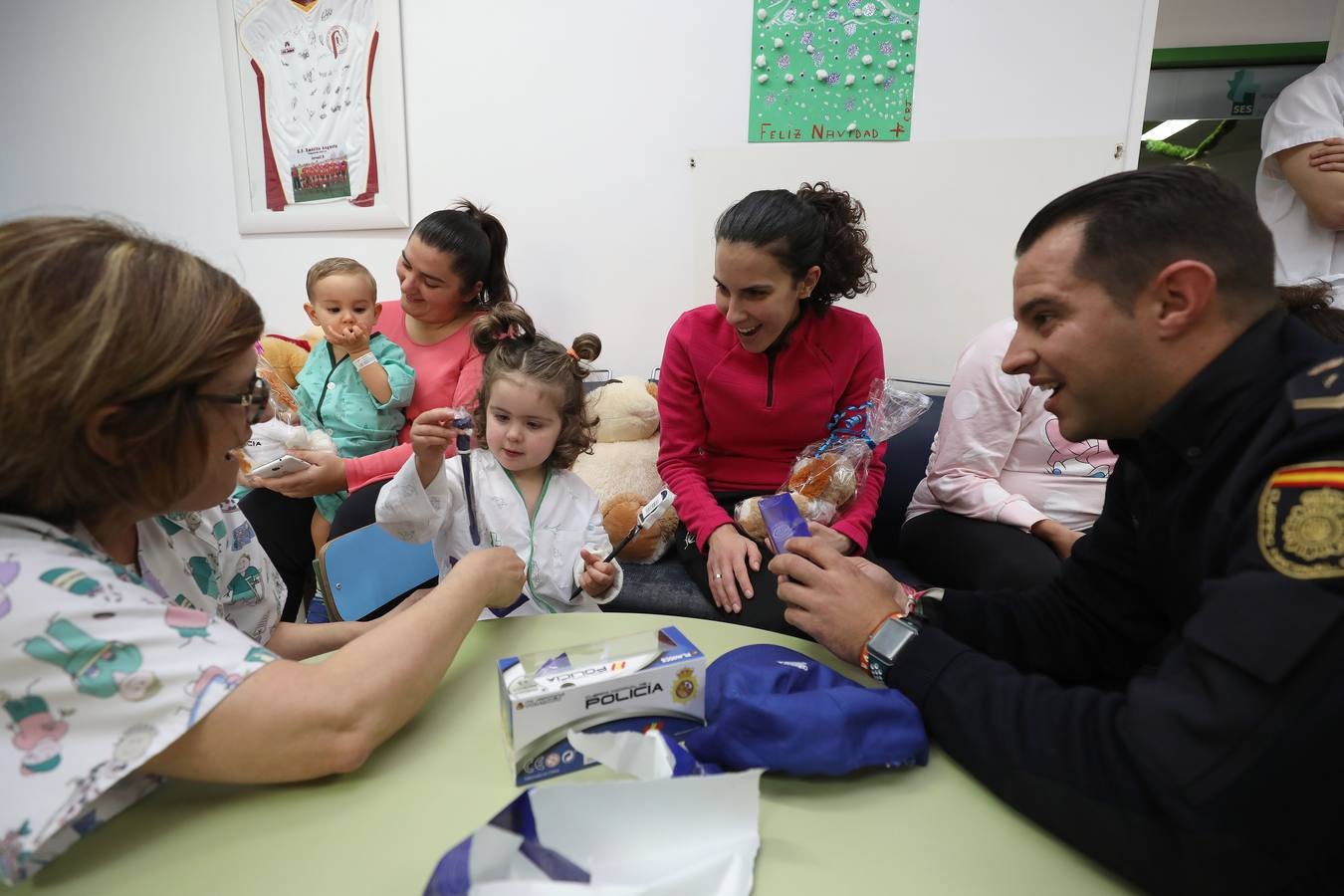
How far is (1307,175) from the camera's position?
7.07 ft

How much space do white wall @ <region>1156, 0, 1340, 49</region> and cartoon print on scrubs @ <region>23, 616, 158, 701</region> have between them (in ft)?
15.1

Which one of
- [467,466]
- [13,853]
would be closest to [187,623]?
[13,853]

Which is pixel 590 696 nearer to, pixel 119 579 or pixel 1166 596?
pixel 119 579

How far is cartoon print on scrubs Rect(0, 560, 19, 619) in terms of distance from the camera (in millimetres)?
579

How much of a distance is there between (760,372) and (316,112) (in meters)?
2.32

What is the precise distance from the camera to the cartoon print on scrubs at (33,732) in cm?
59

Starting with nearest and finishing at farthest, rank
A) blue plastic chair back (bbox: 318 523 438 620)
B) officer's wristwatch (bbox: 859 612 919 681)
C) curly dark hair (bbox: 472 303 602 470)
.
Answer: officer's wristwatch (bbox: 859 612 919 681)
blue plastic chair back (bbox: 318 523 438 620)
curly dark hair (bbox: 472 303 602 470)

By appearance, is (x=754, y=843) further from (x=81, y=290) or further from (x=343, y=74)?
(x=343, y=74)

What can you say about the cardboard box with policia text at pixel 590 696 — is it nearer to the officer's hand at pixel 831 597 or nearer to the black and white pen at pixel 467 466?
the officer's hand at pixel 831 597

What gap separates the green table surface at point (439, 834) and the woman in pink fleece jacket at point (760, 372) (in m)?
0.93

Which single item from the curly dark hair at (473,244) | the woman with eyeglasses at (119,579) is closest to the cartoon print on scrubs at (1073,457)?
the woman with eyeglasses at (119,579)

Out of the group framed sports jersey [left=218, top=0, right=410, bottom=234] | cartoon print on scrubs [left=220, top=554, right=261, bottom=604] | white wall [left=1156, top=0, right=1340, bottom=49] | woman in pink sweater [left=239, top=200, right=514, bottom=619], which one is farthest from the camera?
white wall [left=1156, top=0, right=1340, bottom=49]

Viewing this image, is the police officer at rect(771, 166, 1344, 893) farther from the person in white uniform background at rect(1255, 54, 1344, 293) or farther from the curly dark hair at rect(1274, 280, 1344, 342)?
the person in white uniform background at rect(1255, 54, 1344, 293)
